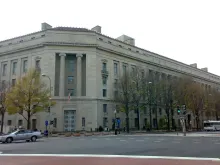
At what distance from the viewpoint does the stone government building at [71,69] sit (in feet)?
164

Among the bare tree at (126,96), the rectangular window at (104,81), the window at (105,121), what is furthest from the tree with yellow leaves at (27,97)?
the bare tree at (126,96)

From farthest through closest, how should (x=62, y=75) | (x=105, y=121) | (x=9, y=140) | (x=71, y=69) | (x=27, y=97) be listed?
(x=71, y=69) → (x=105, y=121) → (x=62, y=75) → (x=27, y=97) → (x=9, y=140)

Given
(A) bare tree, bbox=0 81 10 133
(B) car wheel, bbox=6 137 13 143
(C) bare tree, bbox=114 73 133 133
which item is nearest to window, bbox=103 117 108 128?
(C) bare tree, bbox=114 73 133 133

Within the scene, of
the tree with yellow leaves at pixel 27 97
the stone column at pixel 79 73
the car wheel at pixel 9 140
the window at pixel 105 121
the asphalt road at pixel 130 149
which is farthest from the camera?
the window at pixel 105 121

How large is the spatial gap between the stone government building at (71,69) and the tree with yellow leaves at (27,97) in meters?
6.95

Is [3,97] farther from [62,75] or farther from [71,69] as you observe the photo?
[71,69]

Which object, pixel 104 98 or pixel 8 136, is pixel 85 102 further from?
pixel 8 136

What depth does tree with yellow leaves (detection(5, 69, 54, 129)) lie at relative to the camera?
132 feet

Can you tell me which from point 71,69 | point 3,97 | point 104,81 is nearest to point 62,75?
Answer: point 71,69

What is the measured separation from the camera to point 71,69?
2128 inches

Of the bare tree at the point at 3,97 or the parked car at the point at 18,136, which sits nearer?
the parked car at the point at 18,136

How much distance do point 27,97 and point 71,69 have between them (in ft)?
50.6

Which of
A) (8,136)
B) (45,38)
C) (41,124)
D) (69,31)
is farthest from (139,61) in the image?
(8,136)

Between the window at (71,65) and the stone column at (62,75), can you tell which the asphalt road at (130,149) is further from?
the window at (71,65)
